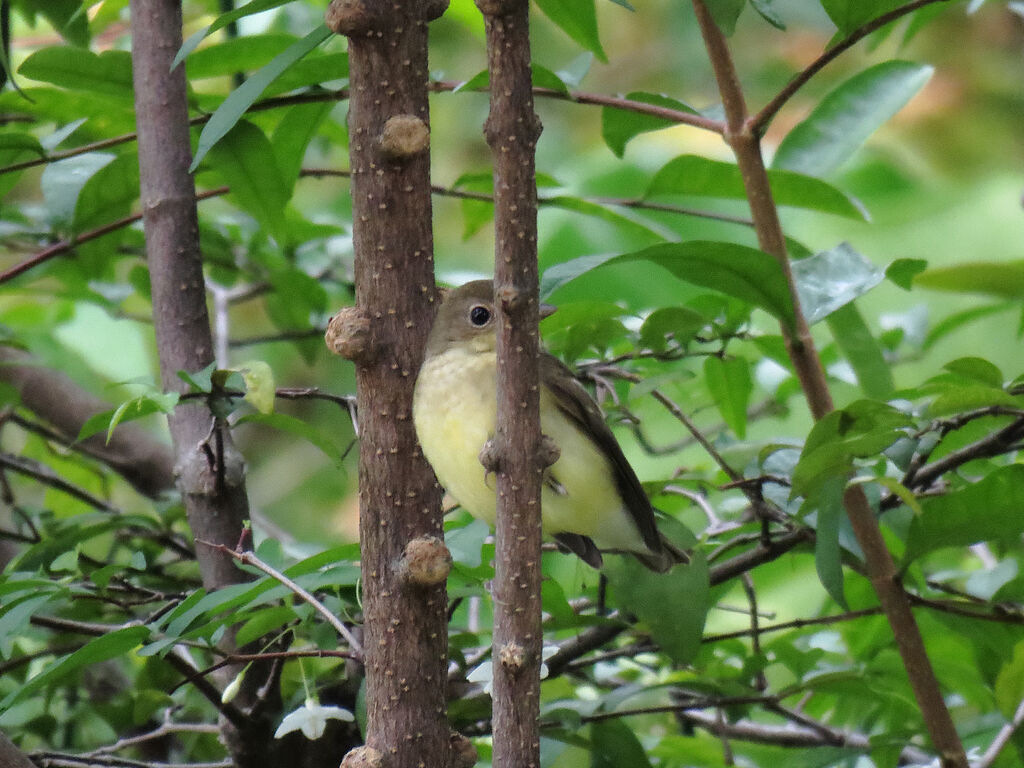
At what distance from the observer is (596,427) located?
1456mm

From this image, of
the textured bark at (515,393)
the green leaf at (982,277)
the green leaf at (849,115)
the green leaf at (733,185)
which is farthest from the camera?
A: the green leaf at (849,115)

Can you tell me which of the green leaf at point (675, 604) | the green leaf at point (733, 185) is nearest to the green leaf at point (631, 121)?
the green leaf at point (733, 185)

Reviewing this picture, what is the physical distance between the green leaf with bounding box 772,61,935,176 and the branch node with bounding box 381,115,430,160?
780 millimetres

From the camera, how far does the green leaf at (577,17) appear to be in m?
1.42

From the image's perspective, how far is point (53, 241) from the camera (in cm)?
181

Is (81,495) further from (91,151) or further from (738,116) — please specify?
(738,116)

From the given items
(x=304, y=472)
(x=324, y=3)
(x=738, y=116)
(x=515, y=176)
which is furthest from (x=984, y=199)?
(x=515, y=176)

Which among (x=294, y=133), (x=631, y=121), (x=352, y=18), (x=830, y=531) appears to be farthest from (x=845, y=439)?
(x=294, y=133)

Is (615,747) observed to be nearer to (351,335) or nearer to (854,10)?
(351,335)

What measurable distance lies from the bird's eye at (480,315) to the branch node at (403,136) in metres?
0.40

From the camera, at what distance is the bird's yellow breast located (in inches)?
46.8

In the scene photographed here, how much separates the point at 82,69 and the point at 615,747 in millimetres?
1088

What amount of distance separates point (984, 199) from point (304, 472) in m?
2.69

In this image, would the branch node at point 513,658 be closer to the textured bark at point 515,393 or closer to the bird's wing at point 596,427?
the textured bark at point 515,393
